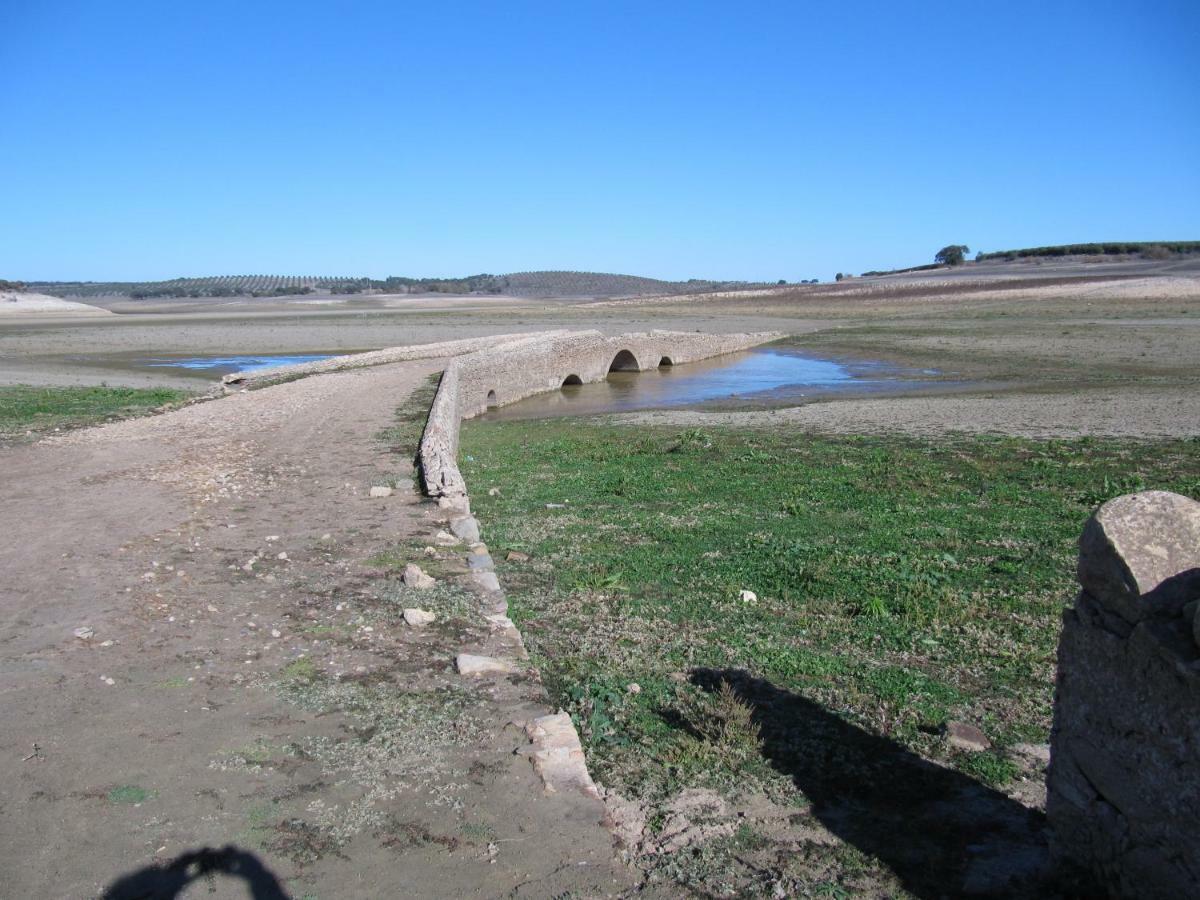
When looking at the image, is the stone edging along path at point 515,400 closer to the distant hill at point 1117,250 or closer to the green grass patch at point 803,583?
the green grass patch at point 803,583

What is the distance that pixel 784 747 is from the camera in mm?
4348

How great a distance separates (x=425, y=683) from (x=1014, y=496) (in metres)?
6.91

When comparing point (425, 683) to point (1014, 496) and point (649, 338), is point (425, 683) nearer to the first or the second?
point (1014, 496)

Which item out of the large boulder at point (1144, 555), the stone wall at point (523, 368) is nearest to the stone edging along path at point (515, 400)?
the stone wall at point (523, 368)

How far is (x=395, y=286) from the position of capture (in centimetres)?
14688

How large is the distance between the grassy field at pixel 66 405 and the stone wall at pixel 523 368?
17.6ft

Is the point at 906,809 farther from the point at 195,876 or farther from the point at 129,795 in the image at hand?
the point at 129,795

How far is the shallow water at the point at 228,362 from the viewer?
30375mm

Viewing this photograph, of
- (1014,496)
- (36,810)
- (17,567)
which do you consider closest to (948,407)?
(1014,496)

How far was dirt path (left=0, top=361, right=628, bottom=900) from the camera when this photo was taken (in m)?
3.34

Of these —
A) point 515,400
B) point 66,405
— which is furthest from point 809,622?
point 515,400

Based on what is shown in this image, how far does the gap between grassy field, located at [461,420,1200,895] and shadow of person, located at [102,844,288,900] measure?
4.53ft

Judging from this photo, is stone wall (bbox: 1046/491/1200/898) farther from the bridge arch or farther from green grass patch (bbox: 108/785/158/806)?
the bridge arch

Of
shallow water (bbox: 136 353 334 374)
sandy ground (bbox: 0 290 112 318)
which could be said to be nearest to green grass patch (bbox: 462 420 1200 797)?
shallow water (bbox: 136 353 334 374)
